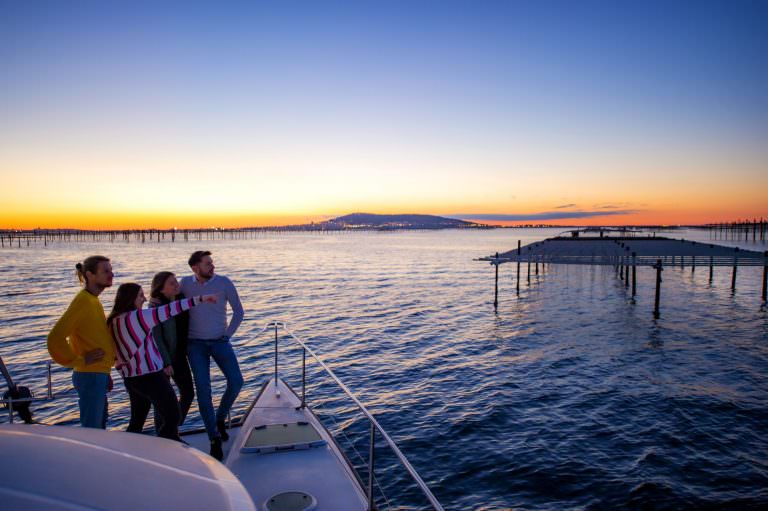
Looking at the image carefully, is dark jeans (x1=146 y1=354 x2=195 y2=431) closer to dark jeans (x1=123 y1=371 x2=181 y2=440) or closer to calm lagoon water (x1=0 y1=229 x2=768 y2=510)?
dark jeans (x1=123 y1=371 x2=181 y2=440)

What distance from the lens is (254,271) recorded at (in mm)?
51781

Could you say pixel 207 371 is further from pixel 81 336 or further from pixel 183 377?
pixel 81 336

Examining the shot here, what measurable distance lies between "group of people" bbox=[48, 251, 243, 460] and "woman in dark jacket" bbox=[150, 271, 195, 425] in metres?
0.01

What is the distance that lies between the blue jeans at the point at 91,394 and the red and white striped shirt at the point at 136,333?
0.70 ft

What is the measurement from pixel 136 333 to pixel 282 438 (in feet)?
7.34

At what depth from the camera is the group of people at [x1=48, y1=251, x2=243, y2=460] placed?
4574mm

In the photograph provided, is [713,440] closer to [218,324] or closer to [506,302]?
[218,324]

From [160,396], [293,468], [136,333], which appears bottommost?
[293,468]

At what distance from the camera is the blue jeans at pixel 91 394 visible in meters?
4.62

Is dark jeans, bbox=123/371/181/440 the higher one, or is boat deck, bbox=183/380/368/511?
dark jeans, bbox=123/371/181/440

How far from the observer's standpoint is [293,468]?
520 centimetres

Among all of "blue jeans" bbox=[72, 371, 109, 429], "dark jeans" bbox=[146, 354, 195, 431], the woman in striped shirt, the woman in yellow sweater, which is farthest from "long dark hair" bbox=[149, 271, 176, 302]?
Answer: "blue jeans" bbox=[72, 371, 109, 429]

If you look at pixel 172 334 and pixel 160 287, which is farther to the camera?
pixel 172 334

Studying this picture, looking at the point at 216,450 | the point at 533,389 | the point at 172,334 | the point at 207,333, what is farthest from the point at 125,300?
the point at 533,389
